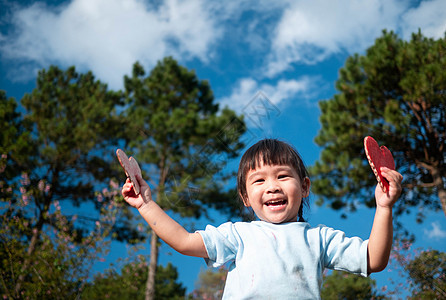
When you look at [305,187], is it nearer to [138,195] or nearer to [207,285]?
[138,195]

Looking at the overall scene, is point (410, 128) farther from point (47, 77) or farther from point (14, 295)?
point (47, 77)

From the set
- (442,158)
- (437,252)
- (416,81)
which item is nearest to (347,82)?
(416,81)

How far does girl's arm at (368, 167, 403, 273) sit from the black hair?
34 cm

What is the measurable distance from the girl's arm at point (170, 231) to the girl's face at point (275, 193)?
0.84ft

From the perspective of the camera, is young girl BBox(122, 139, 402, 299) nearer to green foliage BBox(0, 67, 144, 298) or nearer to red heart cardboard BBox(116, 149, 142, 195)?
red heart cardboard BBox(116, 149, 142, 195)

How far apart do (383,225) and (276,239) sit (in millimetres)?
352

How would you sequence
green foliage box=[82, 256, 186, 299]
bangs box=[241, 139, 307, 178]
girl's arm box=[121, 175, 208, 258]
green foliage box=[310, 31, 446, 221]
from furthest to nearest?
1. green foliage box=[310, 31, 446, 221]
2. green foliage box=[82, 256, 186, 299]
3. bangs box=[241, 139, 307, 178]
4. girl's arm box=[121, 175, 208, 258]

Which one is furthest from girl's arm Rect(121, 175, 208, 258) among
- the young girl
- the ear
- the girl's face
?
the ear

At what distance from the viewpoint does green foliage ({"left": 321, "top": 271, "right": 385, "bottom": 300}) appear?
33.9 ft

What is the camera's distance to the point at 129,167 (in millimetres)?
1359

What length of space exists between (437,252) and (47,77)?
12537 mm

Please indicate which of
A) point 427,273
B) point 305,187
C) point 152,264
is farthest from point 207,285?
point 305,187

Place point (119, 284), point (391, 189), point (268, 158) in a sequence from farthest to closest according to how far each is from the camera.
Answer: point (119, 284), point (268, 158), point (391, 189)

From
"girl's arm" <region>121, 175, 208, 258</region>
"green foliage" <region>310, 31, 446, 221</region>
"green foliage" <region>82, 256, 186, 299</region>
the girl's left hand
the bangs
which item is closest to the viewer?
the girl's left hand
